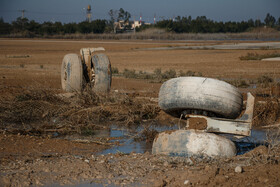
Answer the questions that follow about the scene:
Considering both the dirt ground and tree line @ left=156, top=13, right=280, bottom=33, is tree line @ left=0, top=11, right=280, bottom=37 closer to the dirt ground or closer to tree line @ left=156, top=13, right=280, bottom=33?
tree line @ left=156, top=13, right=280, bottom=33

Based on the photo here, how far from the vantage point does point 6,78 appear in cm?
1591

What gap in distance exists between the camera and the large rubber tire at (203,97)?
21.9 feet

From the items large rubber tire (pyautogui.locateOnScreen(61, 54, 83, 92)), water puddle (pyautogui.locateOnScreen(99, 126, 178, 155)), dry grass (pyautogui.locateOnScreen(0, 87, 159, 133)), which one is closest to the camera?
water puddle (pyautogui.locateOnScreen(99, 126, 178, 155))

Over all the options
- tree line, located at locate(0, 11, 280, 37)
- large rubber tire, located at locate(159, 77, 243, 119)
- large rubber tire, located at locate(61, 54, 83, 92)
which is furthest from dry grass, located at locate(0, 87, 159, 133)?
tree line, located at locate(0, 11, 280, 37)

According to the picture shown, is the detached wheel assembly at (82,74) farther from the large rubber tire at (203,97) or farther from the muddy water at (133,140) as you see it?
the large rubber tire at (203,97)

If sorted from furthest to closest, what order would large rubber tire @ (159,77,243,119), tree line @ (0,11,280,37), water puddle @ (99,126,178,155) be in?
tree line @ (0,11,280,37) → water puddle @ (99,126,178,155) → large rubber tire @ (159,77,243,119)

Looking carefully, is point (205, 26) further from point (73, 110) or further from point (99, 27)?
point (73, 110)

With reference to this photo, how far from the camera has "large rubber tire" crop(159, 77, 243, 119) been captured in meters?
6.68

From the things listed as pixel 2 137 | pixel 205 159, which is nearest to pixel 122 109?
pixel 2 137

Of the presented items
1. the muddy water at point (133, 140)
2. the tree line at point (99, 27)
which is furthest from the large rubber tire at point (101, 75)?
the tree line at point (99, 27)

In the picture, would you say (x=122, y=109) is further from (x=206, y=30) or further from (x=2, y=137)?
(x=206, y=30)

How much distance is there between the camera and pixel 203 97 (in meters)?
6.67

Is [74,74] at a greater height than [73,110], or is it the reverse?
[74,74]

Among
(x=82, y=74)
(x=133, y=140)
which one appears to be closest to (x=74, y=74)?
(x=82, y=74)
